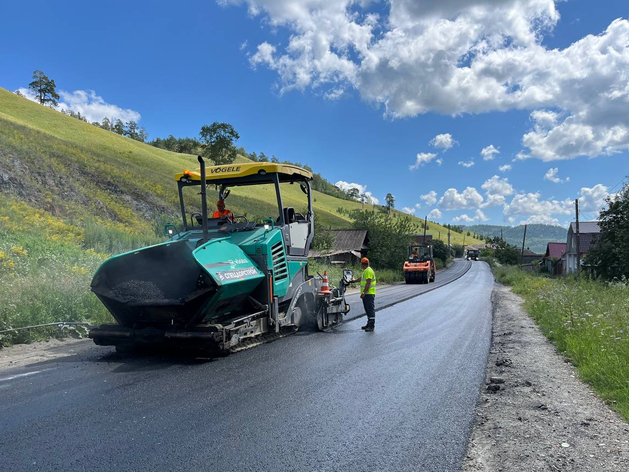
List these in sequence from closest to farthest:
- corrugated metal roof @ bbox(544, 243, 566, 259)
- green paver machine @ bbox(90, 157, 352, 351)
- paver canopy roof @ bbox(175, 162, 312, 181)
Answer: green paver machine @ bbox(90, 157, 352, 351) → paver canopy roof @ bbox(175, 162, 312, 181) → corrugated metal roof @ bbox(544, 243, 566, 259)

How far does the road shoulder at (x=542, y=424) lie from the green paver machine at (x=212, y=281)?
321cm

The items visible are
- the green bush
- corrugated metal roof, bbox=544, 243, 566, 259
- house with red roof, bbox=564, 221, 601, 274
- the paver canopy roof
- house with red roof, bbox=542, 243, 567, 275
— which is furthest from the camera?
corrugated metal roof, bbox=544, 243, 566, 259

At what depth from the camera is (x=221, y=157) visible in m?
69.5

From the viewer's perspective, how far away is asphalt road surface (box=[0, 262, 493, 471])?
320cm

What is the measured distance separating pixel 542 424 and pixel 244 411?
2700mm

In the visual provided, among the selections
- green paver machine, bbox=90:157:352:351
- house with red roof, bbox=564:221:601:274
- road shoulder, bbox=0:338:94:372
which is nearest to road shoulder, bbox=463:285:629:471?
green paver machine, bbox=90:157:352:351

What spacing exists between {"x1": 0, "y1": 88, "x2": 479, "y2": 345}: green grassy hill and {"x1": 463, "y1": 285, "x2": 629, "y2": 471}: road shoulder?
4406mm

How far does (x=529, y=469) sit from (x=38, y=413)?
158 inches

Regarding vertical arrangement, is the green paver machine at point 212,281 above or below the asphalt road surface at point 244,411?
above

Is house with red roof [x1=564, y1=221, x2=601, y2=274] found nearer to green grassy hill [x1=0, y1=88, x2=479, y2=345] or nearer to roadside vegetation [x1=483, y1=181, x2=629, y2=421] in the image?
roadside vegetation [x1=483, y1=181, x2=629, y2=421]

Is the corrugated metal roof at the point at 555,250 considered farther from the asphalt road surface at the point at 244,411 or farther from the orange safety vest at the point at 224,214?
the orange safety vest at the point at 224,214

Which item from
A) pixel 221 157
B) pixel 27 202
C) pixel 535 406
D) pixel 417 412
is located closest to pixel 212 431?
pixel 417 412

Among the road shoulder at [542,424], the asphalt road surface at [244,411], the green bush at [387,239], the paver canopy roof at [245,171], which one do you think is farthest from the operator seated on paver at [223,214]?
the green bush at [387,239]

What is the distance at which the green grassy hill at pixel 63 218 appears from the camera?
26.9 feet
